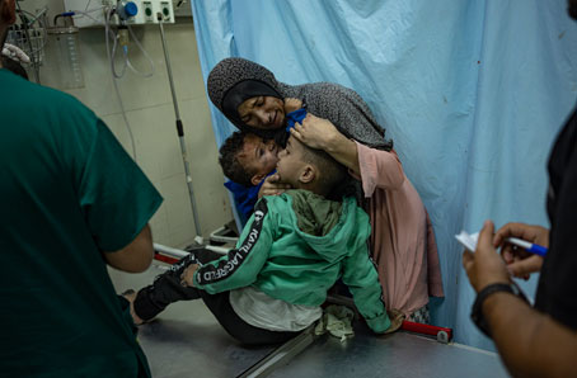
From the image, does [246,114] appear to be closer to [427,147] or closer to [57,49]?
[427,147]

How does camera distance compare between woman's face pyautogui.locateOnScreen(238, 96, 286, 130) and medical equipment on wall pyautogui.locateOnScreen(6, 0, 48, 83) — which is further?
medical equipment on wall pyautogui.locateOnScreen(6, 0, 48, 83)

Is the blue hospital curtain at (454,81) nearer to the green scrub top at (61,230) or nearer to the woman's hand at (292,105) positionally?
the woman's hand at (292,105)

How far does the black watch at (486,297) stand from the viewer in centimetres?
64

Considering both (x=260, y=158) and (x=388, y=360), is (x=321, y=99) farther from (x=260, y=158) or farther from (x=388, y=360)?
(x=388, y=360)

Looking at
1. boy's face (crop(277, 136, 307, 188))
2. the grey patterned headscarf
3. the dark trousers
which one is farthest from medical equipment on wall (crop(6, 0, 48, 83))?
boy's face (crop(277, 136, 307, 188))

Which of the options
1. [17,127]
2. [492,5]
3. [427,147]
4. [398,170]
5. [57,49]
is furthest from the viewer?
[57,49]

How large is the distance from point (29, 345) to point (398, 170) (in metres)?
0.99

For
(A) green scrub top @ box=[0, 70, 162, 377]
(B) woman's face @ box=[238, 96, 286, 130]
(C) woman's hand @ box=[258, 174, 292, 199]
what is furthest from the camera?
(B) woman's face @ box=[238, 96, 286, 130]

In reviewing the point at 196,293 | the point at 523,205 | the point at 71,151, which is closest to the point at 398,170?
the point at 523,205

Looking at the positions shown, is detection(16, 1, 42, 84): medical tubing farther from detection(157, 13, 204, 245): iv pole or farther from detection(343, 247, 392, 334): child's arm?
detection(343, 247, 392, 334): child's arm

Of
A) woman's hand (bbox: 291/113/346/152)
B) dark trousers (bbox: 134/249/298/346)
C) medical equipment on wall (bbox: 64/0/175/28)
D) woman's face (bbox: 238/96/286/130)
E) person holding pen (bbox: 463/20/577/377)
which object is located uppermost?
medical equipment on wall (bbox: 64/0/175/28)

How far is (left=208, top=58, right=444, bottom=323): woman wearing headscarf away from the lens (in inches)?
51.6

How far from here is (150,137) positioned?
234 cm

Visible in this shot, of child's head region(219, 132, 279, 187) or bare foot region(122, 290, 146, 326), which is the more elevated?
child's head region(219, 132, 279, 187)
